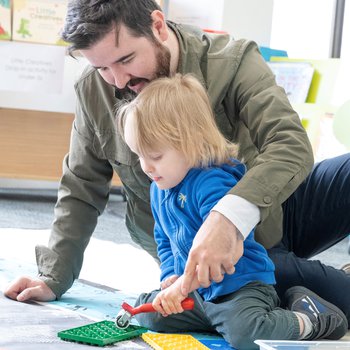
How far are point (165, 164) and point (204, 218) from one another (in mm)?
112

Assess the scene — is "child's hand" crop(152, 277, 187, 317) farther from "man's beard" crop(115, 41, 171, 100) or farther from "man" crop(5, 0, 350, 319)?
"man's beard" crop(115, 41, 171, 100)

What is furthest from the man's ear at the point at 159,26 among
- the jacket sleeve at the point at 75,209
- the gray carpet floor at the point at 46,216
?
the gray carpet floor at the point at 46,216

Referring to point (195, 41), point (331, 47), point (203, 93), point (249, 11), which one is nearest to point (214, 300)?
point (203, 93)

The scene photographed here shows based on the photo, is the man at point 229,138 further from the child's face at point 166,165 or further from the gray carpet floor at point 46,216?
the gray carpet floor at point 46,216

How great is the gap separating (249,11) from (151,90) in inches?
98.9

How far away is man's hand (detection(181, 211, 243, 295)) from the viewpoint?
1059 mm

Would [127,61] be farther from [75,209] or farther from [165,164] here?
[75,209]

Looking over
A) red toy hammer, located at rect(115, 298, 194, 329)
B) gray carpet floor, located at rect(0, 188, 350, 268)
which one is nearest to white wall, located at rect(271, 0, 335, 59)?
gray carpet floor, located at rect(0, 188, 350, 268)

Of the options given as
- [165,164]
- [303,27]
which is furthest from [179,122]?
[303,27]

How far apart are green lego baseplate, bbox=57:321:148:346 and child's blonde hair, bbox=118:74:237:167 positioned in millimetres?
275

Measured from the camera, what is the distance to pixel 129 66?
1306 mm

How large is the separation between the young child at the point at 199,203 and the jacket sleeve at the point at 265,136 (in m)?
0.07

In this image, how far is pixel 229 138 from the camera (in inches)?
57.0

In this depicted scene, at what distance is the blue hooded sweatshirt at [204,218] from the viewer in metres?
1.22
